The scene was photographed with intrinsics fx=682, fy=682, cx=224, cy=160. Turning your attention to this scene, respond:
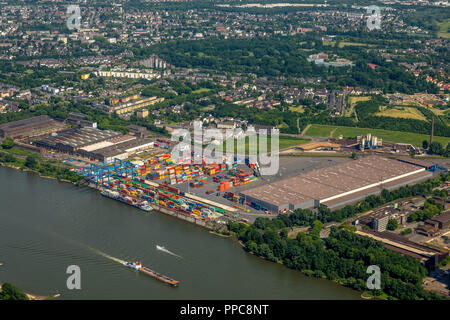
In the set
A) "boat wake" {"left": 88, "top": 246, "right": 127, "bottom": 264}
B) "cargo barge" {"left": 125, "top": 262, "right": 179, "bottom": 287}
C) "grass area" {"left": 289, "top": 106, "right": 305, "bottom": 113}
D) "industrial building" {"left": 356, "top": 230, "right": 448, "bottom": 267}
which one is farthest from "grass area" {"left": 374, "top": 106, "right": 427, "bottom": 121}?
"cargo barge" {"left": 125, "top": 262, "right": 179, "bottom": 287}

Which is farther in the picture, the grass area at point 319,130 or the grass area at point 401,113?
the grass area at point 401,113

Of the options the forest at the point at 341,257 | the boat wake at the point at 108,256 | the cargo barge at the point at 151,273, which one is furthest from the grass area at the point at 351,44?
the cargo barge at the point at 151,273

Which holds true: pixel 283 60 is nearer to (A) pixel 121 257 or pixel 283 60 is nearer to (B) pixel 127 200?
(B) pixel 127 200

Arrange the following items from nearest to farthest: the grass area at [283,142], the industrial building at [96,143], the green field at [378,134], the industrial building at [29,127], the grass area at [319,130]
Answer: the industrial building at [96,143] → the grass area at [283,142] → the green field at [378,134] → the industrial building at [29,127] → the grass area at [319,130]

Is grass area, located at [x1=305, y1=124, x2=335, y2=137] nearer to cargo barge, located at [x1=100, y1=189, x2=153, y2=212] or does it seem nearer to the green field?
the green field

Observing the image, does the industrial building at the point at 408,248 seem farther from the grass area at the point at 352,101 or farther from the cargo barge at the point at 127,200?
the grass area at the point at 352,101

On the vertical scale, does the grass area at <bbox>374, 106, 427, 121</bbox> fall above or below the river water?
above

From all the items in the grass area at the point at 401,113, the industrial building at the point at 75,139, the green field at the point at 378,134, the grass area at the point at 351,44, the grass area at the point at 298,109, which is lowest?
the green field at the point at 378,134

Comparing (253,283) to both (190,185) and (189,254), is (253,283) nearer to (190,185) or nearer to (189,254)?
(189,254)
